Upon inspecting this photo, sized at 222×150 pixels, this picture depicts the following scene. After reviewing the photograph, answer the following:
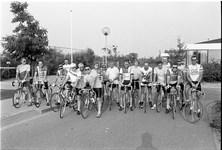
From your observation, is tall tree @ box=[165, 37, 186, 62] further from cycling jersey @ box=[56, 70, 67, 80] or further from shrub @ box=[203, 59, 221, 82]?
cycling jersey @ box=[56, 70, 67, 80]

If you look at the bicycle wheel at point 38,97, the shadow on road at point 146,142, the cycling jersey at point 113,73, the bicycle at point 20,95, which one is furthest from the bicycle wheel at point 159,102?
the bicycle at point 20,95

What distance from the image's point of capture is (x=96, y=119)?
668 cm

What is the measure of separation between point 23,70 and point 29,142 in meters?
4.11

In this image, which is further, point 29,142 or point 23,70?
point 23,70

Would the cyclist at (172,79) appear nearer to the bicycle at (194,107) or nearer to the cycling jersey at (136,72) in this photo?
the bicycle at (194,107)

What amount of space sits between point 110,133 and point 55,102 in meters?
3.27

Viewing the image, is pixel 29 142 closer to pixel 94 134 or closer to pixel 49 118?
pixel 94 134

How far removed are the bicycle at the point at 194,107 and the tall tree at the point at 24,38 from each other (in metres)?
7.48

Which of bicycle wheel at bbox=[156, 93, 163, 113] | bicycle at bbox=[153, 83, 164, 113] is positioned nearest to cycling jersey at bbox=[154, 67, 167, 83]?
bicycle at bbox=[153, 83, 164, 113]

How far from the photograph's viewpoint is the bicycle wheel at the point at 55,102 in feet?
24.0

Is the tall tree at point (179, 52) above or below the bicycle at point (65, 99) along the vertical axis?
above

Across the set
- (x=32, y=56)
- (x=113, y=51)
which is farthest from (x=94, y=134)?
(x=113, y=51)

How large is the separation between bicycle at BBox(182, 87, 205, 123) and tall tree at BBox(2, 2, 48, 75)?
24.6 ft

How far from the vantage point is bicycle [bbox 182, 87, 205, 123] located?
20.9 feet
